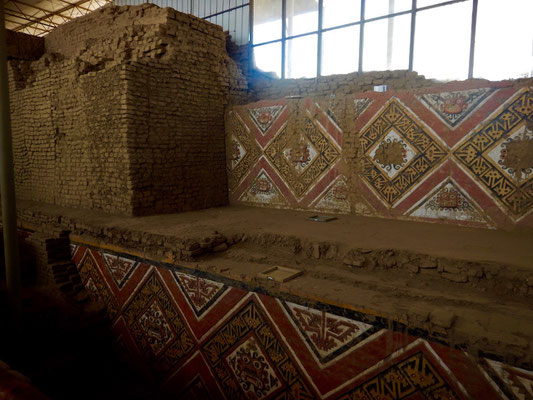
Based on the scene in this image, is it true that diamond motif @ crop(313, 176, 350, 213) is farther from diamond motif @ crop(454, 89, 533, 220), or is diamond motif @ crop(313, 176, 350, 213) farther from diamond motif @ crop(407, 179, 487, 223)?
diamond motif @ crop(454, 89, 533, 220)

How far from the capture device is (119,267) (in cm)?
436

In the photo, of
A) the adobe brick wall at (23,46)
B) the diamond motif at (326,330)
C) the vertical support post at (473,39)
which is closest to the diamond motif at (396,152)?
the vertical support post at (473,39)

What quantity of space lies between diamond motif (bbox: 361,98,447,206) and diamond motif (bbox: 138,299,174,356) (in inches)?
118

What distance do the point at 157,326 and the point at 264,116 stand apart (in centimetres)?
347

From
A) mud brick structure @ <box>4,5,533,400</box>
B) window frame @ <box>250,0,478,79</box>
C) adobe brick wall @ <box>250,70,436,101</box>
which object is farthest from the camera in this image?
adobe brick wall @ <box>250,70,436,101</box>

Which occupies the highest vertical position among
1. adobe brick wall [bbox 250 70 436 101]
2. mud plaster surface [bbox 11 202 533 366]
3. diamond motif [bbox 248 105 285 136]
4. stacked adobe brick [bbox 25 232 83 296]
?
adobe brick wall [bbox 250 70 436 101]

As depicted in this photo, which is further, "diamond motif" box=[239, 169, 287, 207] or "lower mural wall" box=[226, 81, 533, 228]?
"diamond motif" box=[239, 169, 287, 207]

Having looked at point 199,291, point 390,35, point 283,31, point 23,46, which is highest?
point 283,31

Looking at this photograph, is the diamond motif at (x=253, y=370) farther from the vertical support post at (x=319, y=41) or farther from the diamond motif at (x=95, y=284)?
the vertical support post at (x=319, y=41)

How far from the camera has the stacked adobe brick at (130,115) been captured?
517 cm

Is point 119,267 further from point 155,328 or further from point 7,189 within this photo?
point 7,189

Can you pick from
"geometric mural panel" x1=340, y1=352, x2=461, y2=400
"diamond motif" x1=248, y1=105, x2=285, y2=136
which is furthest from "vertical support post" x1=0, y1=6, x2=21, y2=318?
"diamond motif" x1=248, y1=105, x2=285, y2=136

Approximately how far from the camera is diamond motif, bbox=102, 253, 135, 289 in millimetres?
4230

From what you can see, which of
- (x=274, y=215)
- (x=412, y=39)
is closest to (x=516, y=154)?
(x=274, y=215)
